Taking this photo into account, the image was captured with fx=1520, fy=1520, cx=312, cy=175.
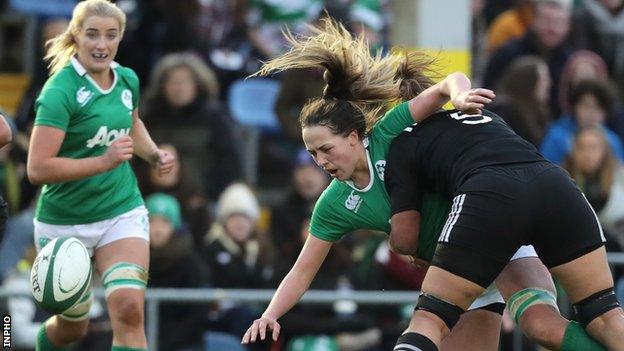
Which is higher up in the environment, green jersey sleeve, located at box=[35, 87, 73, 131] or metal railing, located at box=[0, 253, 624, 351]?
green jersey sleeve, located at box=[35, 87, 73, 131]

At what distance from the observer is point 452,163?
7043 mm

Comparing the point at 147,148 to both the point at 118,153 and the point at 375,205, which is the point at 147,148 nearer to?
the point at 118,153

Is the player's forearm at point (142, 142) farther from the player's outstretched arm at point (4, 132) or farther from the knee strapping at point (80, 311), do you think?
the player's outstretched arm at point (4, 132)

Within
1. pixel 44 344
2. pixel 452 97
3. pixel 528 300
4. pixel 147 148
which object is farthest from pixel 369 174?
pixel 44 344

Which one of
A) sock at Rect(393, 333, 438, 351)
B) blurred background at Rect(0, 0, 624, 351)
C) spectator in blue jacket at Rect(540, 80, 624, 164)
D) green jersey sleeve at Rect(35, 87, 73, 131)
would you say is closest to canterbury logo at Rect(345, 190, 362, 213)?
sock at Rect(393, 333, 438, 351)

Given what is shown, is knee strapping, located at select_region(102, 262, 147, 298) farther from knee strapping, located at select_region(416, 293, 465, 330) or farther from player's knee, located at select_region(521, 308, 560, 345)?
player's knee, located at select_region(521, 308, 560, 345)

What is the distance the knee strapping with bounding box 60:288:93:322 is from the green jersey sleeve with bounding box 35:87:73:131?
96 cm

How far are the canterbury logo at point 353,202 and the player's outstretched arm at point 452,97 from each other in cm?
49

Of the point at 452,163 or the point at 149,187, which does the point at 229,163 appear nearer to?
the point at 149,187

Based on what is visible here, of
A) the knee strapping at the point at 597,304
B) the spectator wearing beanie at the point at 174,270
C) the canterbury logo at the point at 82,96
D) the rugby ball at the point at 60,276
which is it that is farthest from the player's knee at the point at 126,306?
the knee strapping at the point at 597,304

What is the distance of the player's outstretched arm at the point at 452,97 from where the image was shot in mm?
→ 6848

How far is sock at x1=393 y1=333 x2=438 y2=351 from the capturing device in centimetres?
684

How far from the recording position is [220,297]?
993 centimetres

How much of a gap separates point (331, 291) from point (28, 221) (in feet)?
7.36
